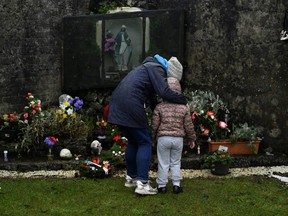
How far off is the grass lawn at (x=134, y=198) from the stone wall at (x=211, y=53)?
169cm

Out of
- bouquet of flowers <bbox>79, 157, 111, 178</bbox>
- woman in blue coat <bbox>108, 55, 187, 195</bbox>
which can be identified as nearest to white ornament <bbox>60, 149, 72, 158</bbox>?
bouquet of flowers <bbox>79, 157, 111, 178</bbox>

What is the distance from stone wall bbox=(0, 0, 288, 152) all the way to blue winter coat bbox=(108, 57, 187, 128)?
2.43m

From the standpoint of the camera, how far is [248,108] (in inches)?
347

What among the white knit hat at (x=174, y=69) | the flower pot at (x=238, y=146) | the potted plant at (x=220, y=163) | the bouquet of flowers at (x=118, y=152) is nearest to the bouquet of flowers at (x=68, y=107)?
the bouquet of flowers at (x=118, y=152)

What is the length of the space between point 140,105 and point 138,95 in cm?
12

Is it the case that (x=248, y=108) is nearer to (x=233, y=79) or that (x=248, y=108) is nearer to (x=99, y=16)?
(x=233, y=79)

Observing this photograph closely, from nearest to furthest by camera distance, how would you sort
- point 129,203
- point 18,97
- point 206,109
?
point 129,203 → point 206,109 → point 18,97

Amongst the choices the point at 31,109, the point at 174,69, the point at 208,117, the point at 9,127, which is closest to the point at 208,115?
the point at 208,117

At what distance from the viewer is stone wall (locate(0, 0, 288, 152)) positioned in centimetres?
847

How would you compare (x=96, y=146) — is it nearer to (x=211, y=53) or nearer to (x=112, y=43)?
(x=112, y=43)

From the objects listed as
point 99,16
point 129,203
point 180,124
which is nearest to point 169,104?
point 180,124

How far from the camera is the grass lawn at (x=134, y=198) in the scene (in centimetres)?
597

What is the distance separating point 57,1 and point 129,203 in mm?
4716

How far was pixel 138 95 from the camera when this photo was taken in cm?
647
